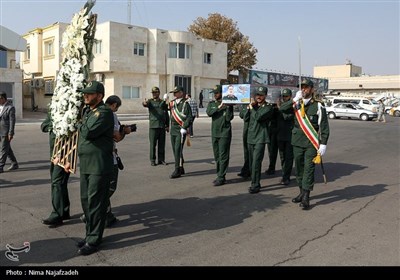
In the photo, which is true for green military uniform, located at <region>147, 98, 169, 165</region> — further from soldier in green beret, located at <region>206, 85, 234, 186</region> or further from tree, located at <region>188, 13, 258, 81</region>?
tree, located at <region>188, 13, 258, 81</region>

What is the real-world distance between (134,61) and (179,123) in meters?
27.5

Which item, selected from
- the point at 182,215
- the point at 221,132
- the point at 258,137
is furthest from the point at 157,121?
the point at 182,215

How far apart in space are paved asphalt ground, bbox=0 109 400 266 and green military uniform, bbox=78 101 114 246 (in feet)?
1.13

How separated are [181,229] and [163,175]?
12.3 ft

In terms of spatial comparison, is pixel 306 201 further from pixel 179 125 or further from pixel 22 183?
pixel 22 183

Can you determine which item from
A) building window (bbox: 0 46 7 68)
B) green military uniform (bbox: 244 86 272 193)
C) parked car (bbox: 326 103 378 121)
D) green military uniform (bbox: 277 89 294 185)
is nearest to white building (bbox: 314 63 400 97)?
parked car (bbox: 326 103 378 121)

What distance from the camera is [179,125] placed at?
8.90 metres

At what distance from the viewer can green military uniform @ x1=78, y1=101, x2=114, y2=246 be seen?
4336 mm

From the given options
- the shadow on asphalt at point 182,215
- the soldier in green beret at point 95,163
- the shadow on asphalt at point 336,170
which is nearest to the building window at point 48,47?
the shadow on asphalt at point 336,170

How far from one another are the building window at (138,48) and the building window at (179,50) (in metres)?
2.92

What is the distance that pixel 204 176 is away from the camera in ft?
29.2

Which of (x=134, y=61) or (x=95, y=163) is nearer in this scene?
(x=95, y=163)
